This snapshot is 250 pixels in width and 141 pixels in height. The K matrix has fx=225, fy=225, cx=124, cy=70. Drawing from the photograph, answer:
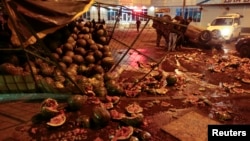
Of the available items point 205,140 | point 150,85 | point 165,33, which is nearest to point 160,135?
point 205,140

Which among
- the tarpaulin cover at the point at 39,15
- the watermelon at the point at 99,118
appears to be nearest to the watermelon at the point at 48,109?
the watermelon at the point at 99,118

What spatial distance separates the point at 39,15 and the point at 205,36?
12.7 metres

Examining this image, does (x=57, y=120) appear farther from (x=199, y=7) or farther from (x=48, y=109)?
(x=199, y=7)

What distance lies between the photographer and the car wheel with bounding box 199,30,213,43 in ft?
50.6

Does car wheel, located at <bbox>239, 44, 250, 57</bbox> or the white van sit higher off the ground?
the white van

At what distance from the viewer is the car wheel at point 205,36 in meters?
15.4

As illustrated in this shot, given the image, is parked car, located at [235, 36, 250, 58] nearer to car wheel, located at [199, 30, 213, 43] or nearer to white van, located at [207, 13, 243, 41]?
car wheel, located at [199, 30, 213, 43]

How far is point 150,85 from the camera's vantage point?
694 cm

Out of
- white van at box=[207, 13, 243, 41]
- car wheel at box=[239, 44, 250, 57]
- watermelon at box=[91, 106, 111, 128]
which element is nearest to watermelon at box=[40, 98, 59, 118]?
watermelon at box=[91, 106, 111, 128]

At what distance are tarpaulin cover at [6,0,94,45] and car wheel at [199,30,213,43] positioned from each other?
1139 centimetres

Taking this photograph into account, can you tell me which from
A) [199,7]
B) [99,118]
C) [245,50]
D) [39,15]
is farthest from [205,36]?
[199,7]

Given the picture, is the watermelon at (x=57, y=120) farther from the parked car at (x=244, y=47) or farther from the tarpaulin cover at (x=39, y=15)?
the parked car at (x=244, y=47)

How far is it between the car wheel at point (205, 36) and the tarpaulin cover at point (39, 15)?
11.4m

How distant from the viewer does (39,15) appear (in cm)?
543
